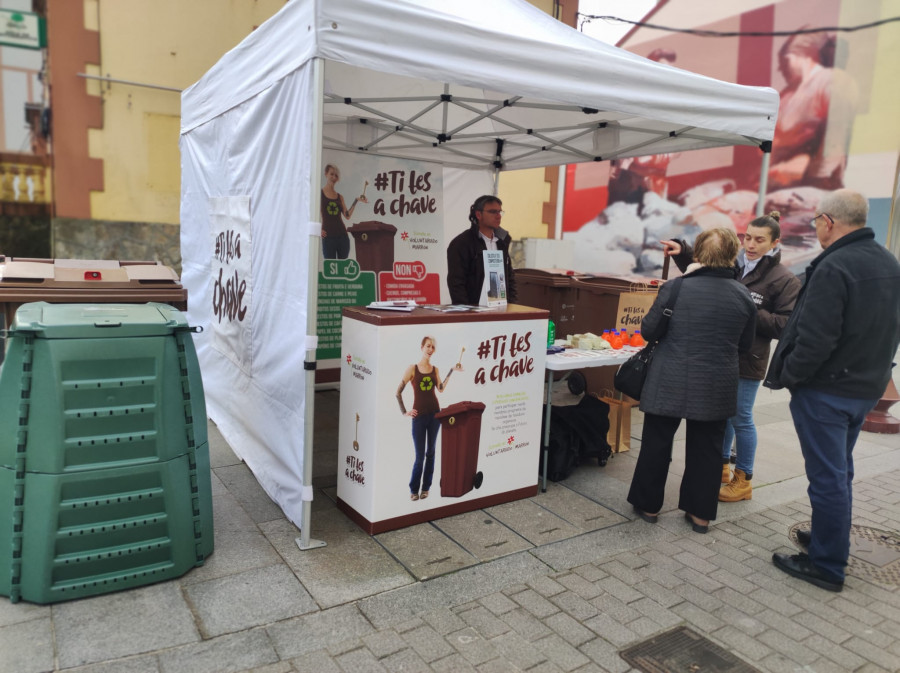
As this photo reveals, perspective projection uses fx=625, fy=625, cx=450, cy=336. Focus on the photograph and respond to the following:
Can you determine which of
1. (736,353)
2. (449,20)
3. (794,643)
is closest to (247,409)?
(449,20)

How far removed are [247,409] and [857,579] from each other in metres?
3.64

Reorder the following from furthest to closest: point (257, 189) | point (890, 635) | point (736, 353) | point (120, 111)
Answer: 1. point (120, 111)
2. point (257, 189)
3. point (736, 353)
4. point (890, 635)

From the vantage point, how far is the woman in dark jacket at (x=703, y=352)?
331 cm

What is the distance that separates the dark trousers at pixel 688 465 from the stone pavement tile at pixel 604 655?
126 centimetres

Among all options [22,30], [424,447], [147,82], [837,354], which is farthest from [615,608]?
[22,30]

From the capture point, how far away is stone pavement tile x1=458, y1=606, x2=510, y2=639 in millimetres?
2566

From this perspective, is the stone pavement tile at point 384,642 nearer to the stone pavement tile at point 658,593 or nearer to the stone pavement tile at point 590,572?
the stone pavement tile at point 590,572

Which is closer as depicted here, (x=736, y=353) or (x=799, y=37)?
(x=736, y=353)

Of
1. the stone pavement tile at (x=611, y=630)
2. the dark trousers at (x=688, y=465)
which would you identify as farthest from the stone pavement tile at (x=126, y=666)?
the dark trousers at (x=688, y=465)

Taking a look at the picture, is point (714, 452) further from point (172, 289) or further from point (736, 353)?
point (172, 289)

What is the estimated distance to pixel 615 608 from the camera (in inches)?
110

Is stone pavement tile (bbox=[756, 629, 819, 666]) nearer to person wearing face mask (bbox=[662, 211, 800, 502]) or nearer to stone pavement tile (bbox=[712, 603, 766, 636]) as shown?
stone pavement tile (bbox=[712, 603, 766, 636])

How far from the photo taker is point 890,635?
2703 mm

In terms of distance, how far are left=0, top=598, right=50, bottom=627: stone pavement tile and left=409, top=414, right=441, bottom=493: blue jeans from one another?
5.58 feet
